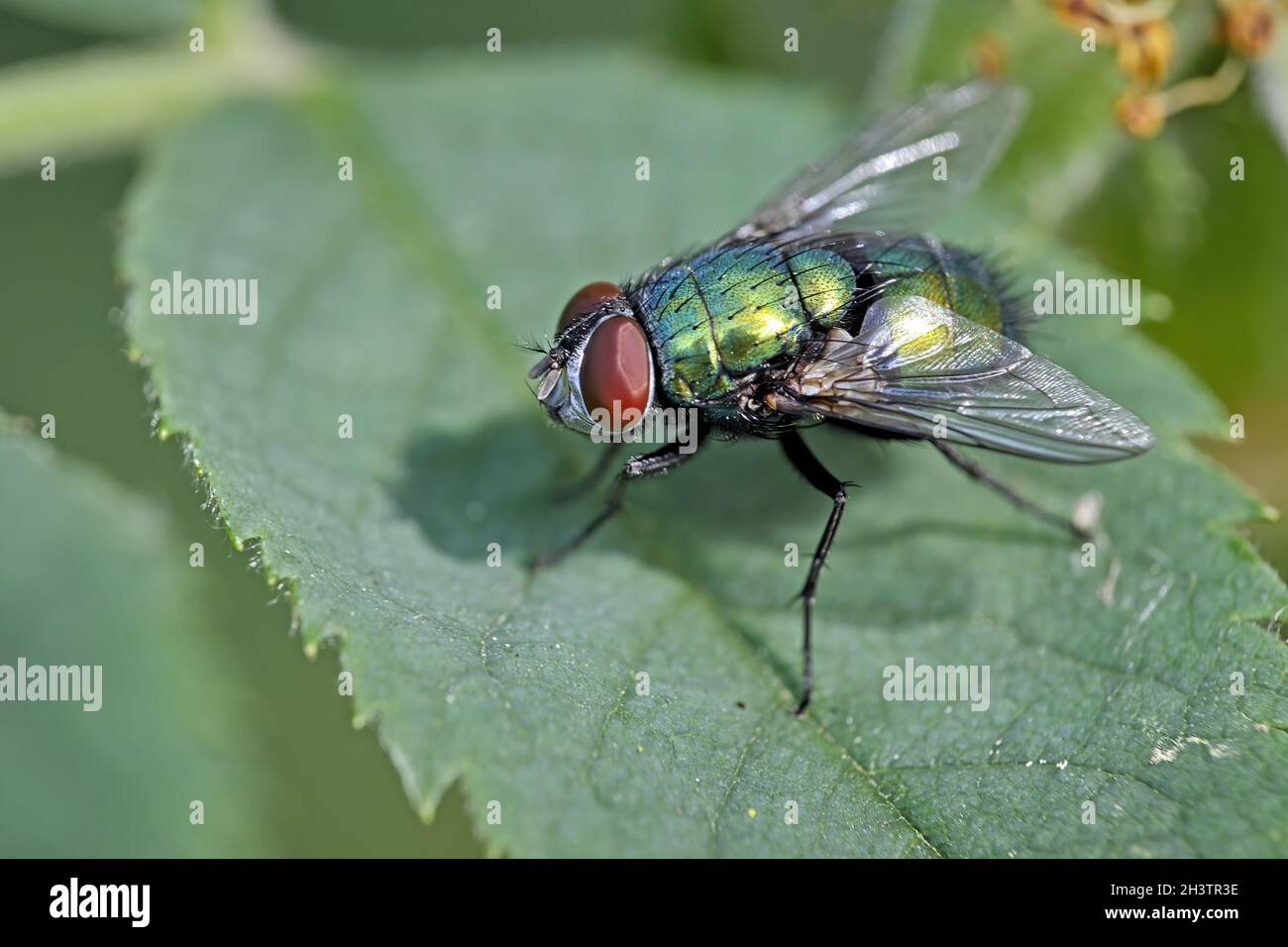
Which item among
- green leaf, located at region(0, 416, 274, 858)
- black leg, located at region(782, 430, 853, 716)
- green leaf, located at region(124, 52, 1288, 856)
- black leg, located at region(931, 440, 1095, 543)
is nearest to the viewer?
green leaf, located at region(124, 52, 1288, 856)

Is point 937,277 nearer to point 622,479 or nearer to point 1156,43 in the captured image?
point 1156,43

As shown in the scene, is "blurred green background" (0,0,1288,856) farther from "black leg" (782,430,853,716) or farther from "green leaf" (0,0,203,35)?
"black leg" (782,430,853,716)

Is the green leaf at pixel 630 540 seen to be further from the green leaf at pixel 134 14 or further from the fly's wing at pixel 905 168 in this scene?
the green leaf at pixel 134 14

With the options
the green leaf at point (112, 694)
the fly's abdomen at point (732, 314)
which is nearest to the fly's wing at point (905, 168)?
the fly's abdomen at point (732, 314)

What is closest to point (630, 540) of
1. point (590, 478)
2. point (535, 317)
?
point (590, 478)

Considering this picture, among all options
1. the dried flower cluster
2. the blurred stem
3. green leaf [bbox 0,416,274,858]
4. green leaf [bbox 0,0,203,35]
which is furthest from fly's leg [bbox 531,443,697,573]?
green leaf [bbox 0,0,203,35]
